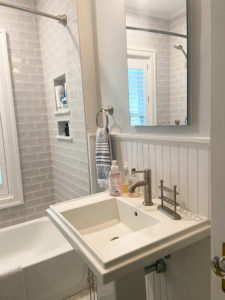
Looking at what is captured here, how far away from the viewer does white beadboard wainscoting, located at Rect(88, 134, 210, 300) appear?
1070 millimetres

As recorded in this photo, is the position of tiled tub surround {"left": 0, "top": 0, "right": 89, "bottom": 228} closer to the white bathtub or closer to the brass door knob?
the white bathtub

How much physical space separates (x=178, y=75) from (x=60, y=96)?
1.55 m

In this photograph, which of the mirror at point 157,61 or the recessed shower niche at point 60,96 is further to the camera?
the recessed shower niche at point 60,96

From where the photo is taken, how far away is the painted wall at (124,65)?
39.0 inches

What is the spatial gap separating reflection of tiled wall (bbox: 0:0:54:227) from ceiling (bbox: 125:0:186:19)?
1625 millimetres

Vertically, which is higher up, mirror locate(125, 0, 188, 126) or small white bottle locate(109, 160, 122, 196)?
mirror locate(125, 0, 188, 126)

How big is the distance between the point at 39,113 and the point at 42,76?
17.8 inches

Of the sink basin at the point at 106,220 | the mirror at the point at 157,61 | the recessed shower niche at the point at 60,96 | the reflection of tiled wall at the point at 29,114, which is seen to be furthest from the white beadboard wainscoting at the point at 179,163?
the reflection of tiled wall at the point at 29,114

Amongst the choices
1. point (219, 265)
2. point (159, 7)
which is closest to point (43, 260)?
point (219, 265)

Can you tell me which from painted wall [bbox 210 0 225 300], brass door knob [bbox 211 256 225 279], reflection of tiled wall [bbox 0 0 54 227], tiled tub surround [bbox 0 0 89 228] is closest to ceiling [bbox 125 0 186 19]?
painted wall [bbox 210 0 225 300]

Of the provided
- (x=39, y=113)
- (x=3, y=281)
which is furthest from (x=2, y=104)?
(x=3, y=281)

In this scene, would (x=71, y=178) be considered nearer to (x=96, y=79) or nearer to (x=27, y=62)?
(x=96, y=79)

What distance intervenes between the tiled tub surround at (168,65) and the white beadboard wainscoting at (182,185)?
148mm

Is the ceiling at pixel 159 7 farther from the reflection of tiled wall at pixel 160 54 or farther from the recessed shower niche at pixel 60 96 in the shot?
the recessed shower niche at pixel 60 96
